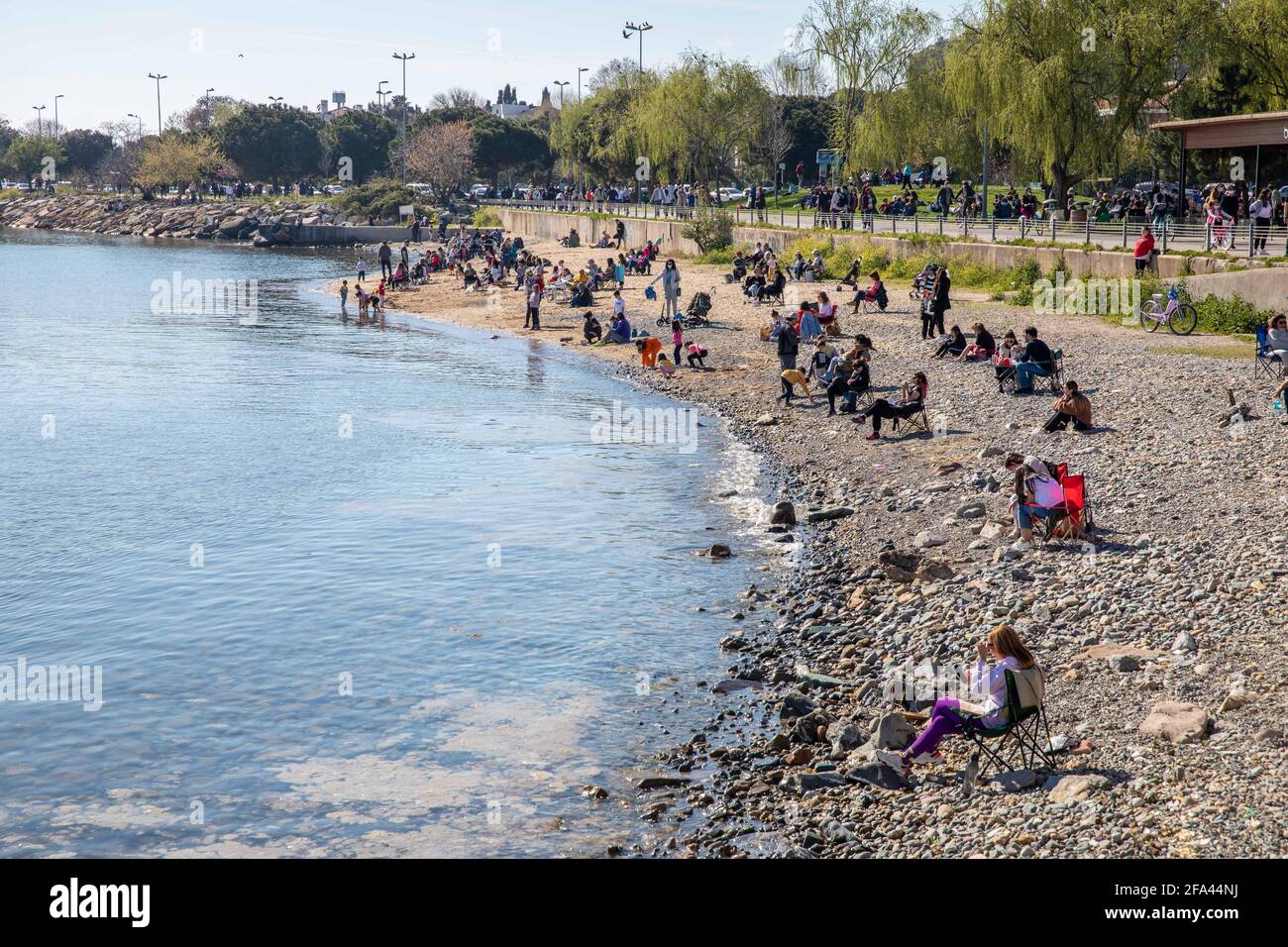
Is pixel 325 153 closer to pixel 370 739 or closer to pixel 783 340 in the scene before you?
pixel 783 340

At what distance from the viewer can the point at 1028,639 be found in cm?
1215

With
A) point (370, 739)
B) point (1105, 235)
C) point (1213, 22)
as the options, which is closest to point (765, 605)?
point (370, 739)

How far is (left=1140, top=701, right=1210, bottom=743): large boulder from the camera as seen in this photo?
365 inches

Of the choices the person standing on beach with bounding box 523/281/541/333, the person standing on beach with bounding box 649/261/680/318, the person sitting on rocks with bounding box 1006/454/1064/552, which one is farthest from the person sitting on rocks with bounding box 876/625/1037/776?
the person standing on beach with bounding box 523/281/541/333

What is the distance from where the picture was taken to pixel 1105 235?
33.7m

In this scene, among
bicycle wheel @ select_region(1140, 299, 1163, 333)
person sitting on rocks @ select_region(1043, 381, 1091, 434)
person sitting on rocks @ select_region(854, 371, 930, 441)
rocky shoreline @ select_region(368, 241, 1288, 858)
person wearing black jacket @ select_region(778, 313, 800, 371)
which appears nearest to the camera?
rocky shoreline @ select_region(368, 241, 1288, 858)

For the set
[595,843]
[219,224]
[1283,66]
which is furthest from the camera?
[219,224]

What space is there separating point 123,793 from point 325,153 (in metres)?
135

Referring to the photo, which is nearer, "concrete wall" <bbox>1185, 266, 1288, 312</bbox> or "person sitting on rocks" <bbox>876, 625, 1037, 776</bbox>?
"person sitting on rocks" <bbox>876, 625, 1037, 776</bbox>

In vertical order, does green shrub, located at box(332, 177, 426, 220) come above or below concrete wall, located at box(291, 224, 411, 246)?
above

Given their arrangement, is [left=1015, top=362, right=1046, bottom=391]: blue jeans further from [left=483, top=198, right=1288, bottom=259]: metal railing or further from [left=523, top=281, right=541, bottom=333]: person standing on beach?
[left=523, top=281, right=541, bottom=333]: person standing on beach

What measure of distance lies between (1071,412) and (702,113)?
56.3m

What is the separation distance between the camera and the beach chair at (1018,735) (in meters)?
9.23

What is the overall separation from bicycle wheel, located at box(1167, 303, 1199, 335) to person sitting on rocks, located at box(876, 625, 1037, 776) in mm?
19061
